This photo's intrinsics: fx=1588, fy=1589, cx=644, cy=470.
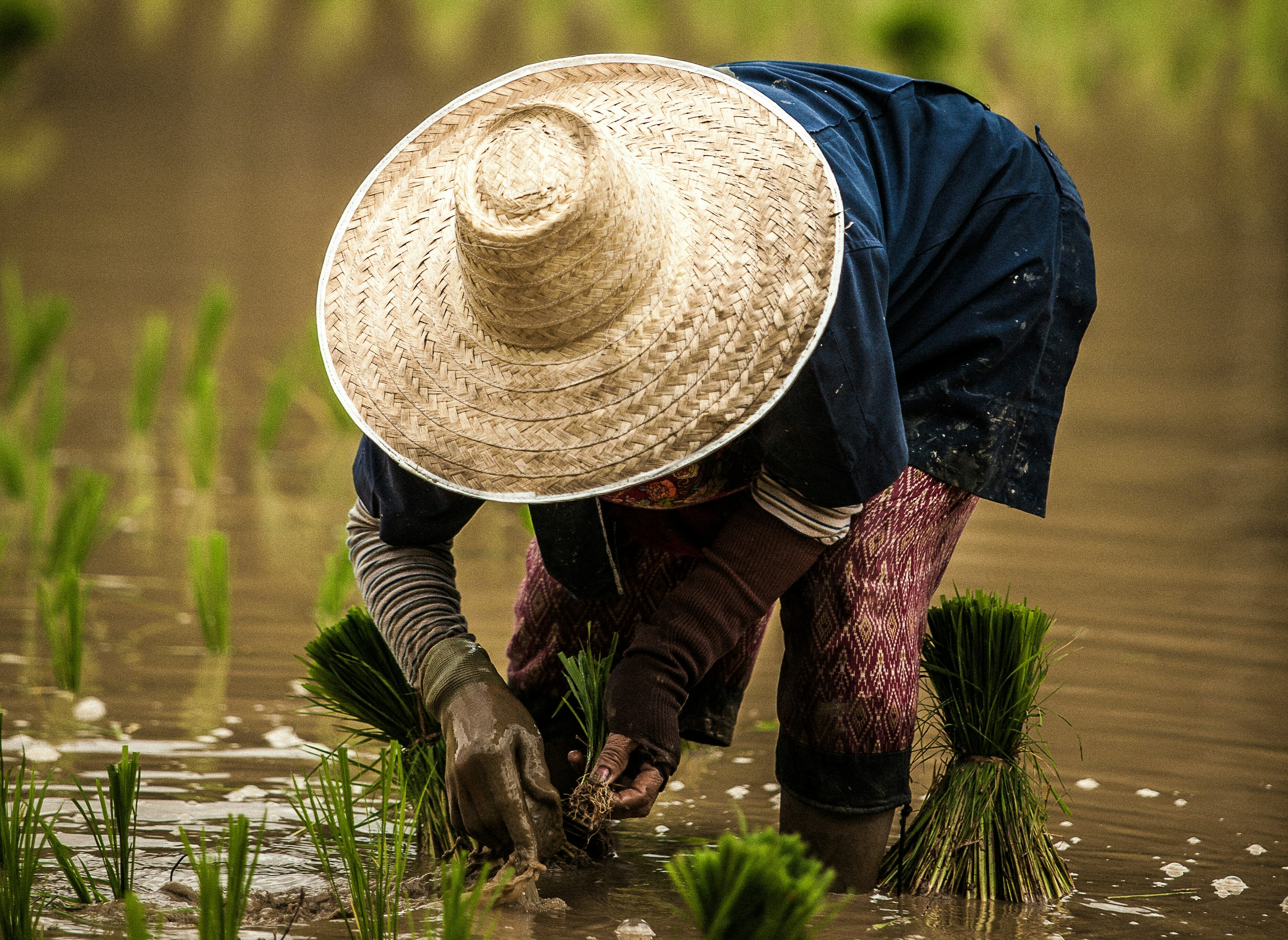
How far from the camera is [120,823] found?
6.33ft

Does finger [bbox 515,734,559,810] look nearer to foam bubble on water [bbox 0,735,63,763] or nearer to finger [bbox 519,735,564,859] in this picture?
finger [bbox 519,735,564,859]

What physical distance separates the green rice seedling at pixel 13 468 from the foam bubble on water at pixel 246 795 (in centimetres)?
188

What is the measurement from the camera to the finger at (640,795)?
1.79m

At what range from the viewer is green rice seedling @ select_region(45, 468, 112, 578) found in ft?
11.1

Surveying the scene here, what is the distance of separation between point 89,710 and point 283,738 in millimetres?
378

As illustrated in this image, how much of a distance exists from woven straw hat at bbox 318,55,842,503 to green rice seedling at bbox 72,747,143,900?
54 cm

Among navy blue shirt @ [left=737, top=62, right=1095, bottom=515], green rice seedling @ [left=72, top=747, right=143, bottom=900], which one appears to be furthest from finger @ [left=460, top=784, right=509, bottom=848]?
navy blue shirt @ [left=737, top=62, right=1095, bottom=515]

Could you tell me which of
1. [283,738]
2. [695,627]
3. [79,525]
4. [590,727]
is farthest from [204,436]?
[695,627]

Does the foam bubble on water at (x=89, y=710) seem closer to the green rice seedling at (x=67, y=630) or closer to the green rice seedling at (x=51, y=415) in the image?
the green rice seedling at (x=67, y=630)

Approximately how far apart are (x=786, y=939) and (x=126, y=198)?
1103 cm

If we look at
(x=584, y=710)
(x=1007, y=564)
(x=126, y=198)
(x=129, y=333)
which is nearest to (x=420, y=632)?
(x=584, y=710)

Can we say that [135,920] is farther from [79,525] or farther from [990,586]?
[990,586]

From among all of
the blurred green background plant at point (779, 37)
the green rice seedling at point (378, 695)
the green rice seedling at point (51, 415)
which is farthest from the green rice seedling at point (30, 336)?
the blurred green background plant at point (779, 37)

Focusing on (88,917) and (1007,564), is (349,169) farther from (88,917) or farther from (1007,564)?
(88,917)
